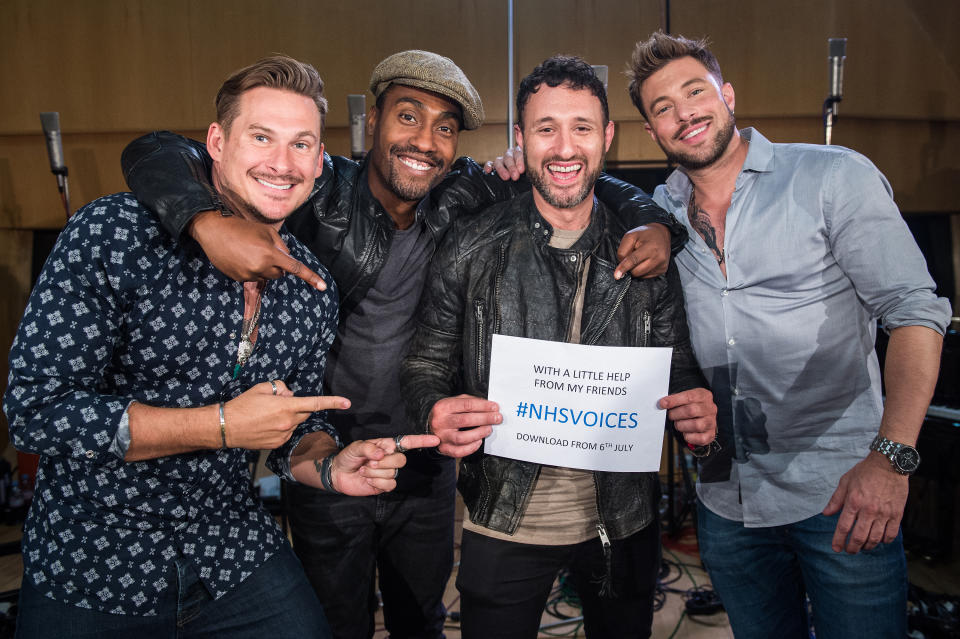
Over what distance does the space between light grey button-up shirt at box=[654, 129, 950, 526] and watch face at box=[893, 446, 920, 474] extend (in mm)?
269

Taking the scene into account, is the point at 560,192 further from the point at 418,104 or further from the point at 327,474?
the point at 327,474

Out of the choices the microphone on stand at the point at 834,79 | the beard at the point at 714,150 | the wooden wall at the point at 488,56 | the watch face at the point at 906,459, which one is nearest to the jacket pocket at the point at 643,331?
the beard at the point at 714,150

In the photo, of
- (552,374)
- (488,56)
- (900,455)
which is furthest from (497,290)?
(488,56)

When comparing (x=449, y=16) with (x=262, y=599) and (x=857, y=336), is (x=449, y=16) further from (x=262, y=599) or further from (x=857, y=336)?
(x=262, y=599)

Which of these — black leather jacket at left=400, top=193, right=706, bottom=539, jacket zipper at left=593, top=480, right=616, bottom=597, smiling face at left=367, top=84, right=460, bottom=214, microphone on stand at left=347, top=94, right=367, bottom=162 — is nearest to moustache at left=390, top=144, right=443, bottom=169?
smiling face at left=367, top=84, right=460, bottom=214

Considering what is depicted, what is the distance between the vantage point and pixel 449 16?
417 cm

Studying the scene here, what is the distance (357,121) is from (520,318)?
89.2 inches

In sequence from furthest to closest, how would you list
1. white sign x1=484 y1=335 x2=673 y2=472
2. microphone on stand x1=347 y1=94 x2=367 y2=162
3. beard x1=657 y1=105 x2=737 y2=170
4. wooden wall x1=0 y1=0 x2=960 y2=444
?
1. wooden wall x1=0 y1=0 x2=960 y2=444
2. microphone on stand x1=347 y1=94 x2=367 y2=162
3. beard x1=657 y1=105 x2=737 y2=170
4. white sign x1=484 y1=335 x2=673 y2=472

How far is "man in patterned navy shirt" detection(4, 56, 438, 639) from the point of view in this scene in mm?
1152

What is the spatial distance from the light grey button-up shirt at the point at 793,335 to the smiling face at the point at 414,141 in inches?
34.0

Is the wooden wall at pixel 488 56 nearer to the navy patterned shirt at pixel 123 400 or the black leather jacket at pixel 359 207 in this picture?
the black leather jacket at pixel 359 207

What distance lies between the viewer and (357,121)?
11.0ft

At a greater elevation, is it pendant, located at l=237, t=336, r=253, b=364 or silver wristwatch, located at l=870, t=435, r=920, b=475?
pendant, located at l=237, t=336, r=253, b=364

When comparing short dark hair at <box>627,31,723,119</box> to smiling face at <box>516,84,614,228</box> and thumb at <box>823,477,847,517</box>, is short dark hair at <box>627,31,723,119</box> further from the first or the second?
thumb at <box>823,477,847,517</box>
